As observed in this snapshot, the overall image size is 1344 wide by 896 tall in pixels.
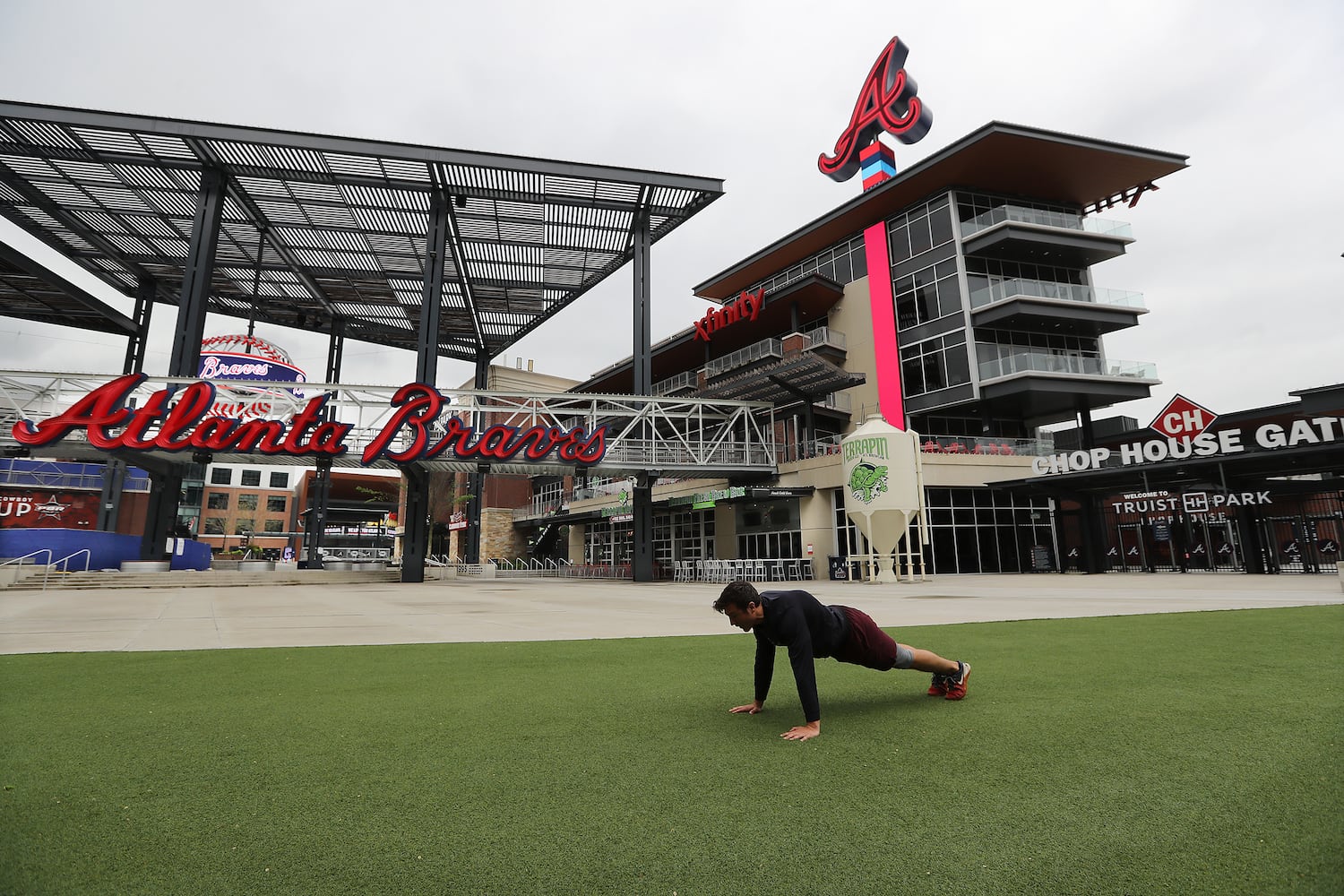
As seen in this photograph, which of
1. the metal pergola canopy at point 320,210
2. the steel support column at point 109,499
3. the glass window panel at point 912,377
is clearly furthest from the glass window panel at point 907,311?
the steel support column at point 109,499

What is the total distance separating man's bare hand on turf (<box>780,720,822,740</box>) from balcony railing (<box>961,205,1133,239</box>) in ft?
119

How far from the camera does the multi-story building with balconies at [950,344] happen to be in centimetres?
3216

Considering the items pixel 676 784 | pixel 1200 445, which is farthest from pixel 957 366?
pixel 676 784

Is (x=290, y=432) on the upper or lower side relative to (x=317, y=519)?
upper

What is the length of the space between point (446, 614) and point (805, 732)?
1092 centimetres

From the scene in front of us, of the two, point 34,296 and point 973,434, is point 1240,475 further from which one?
point 34,296

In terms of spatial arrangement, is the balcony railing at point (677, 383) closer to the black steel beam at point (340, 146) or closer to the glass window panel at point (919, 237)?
the glass window panel at point (919, 237)

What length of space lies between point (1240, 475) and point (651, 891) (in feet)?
103

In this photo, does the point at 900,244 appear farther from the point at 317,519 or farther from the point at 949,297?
the point at 317,519

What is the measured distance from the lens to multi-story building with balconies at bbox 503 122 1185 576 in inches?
1266

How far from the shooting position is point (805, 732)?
3791 mm

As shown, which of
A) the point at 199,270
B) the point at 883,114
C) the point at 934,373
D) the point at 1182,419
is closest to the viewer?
the point at 1182,419

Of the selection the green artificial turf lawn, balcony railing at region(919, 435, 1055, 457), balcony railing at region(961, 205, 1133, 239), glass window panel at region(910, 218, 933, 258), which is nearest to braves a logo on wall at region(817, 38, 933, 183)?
glass window panel at region(910, 218, 933, 258)

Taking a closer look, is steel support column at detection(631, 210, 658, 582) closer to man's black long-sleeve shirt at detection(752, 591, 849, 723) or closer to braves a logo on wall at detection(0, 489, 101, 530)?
man's black long-sleeve shirt at detection(752, 591, 849, 723)
